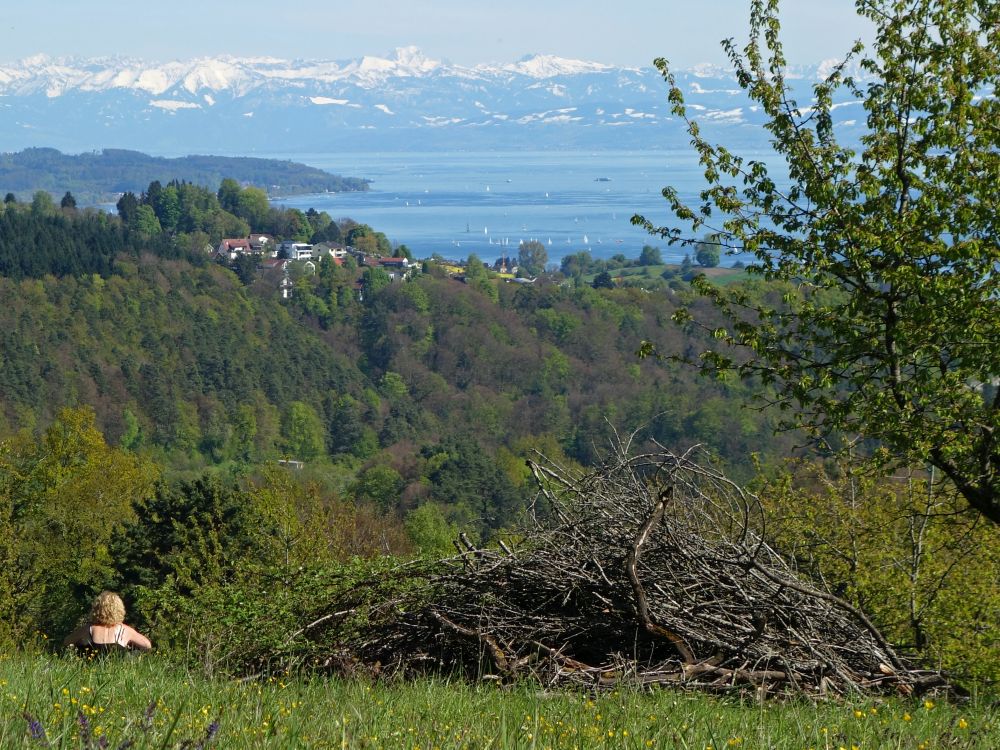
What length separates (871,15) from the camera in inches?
377


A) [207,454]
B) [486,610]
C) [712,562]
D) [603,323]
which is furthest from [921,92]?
[603,323]

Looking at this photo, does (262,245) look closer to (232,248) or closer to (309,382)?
(232,248)

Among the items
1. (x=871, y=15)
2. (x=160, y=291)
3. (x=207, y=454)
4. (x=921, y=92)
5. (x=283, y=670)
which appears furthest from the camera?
(x=160, y=291)

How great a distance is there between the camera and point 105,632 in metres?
A: 7.35

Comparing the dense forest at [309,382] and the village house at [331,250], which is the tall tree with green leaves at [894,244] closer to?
the dense forest at [309,382]

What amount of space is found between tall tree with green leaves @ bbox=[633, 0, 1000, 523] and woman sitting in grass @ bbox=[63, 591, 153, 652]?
190 inches

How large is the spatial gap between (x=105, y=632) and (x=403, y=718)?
3442 millimetres

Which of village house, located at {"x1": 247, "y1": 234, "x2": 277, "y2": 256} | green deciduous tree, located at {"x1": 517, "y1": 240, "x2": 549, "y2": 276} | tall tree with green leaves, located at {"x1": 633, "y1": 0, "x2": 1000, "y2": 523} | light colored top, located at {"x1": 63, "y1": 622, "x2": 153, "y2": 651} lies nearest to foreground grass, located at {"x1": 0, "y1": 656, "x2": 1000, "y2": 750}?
light colored top, located at {"x1": 63, "y1": 622, "x2": 153, "y2": 651}

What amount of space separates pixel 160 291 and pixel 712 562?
110m

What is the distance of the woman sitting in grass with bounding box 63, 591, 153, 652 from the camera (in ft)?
24.0

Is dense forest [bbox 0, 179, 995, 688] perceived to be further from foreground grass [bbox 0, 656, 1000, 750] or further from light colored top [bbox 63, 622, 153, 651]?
foreground grass [bbox 0, 656, 1000, 750]

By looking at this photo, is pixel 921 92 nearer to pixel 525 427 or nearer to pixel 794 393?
pixel 794 393

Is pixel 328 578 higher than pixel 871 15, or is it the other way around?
pixel 871 15

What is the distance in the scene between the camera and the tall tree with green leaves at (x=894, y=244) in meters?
8.19
